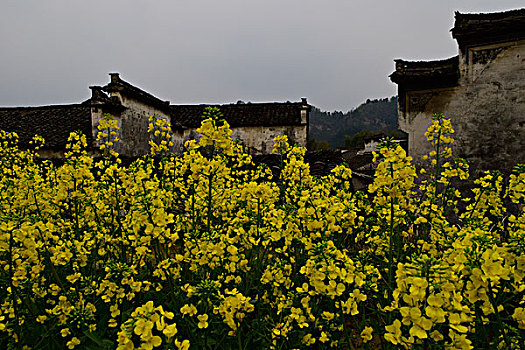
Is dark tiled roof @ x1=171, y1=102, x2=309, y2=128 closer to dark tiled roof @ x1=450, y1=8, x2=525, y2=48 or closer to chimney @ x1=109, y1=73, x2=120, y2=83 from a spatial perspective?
chimney @ x1=109, y1=73, x2=120, y2=83

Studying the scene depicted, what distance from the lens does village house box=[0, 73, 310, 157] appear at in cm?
1391

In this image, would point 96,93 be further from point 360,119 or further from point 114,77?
point 360,119

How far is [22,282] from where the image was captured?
230cm

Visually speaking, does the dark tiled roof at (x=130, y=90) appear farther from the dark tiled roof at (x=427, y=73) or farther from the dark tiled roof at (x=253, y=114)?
the dark tiled roof at (x=427, y=73)

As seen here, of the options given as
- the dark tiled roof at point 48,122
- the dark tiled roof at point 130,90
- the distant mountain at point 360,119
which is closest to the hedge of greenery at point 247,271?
the dark tiled roof at point 130,90

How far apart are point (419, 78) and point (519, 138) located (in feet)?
7.28

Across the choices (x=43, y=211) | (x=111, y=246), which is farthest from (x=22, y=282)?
(x=43, y=211)

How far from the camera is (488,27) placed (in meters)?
6.70

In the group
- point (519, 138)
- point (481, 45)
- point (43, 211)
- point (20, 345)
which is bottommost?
point (20, 345)

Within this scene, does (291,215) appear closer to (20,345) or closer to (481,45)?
(20,345)

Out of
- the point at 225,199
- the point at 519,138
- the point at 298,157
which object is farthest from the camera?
the point at 519,138

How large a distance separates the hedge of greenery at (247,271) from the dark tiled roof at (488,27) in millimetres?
4985

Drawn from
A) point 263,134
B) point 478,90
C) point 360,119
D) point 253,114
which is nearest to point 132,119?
point 263,134

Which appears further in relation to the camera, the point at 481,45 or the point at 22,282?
the point at 481,45
